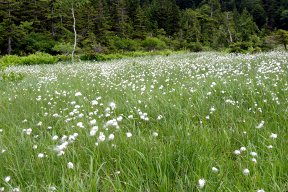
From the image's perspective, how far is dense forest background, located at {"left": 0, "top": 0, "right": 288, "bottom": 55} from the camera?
125ft

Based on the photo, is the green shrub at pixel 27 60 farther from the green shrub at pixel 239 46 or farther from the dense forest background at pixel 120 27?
the green shrub at pixel 239 46

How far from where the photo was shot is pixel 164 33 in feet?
181

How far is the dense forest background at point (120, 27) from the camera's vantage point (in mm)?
38031

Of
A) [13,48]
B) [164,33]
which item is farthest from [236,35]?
[13,48]

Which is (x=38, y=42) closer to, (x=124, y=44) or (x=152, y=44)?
Answer: (x=124, y=44)

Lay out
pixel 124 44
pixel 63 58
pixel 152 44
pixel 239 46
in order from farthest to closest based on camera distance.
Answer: pixel 152 44 → pixel 124 44 → pixel 63 58 → pixel 239 46

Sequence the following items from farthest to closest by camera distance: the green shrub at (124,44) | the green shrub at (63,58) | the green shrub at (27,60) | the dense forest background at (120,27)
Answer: the green shrub at (124,44) → the dense forest background at (120,27) → the green shrub at (63,58) → the green shrub at (27,60)

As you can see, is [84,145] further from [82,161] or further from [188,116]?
[188,116]

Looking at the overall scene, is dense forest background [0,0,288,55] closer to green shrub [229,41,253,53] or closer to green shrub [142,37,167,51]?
green shrub [142,37,167,51]

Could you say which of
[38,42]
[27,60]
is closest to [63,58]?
[27,60]

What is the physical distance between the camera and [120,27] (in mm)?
48375

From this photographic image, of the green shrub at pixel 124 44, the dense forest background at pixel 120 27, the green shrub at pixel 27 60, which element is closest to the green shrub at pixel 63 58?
the green shrub at pixel 27 60

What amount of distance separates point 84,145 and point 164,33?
5404 centimetres

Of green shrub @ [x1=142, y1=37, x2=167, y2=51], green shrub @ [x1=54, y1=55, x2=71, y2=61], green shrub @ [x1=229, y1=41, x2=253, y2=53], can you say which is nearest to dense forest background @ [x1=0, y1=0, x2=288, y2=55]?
green shrub @ [x1=142, y1=37, x2=167, y2=51]
